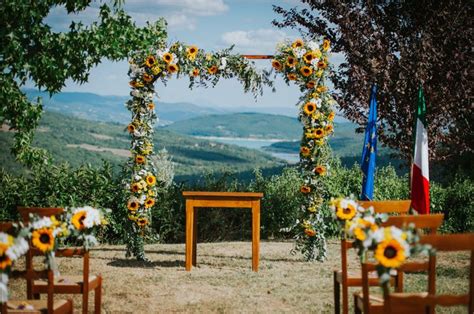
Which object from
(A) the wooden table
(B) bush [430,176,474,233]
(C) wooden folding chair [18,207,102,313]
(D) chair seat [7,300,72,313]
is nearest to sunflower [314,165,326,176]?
(A) the wooden table

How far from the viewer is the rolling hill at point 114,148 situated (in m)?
61.0

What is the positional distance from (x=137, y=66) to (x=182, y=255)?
3055mm

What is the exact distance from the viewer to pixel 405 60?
1052 cm

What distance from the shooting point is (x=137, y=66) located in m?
9.50

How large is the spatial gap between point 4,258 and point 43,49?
623 centimetres

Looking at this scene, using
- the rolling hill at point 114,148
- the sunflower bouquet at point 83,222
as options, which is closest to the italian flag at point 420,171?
the sunflower bouquet at point 83,222

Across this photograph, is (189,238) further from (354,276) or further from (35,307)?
(35,307)

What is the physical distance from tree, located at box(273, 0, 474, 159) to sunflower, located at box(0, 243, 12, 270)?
746 centimetres

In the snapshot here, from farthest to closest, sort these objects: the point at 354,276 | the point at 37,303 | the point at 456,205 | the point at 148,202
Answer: the point at 456,205 → the point at 148,202 → the point at 354,276 → the point at 37,303

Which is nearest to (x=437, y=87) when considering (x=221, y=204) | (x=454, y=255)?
(x=454, y=255)

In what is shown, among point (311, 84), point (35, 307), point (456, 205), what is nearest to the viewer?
point (35, 307)

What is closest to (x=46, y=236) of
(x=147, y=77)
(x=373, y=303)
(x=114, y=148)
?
(x=373, y=303)

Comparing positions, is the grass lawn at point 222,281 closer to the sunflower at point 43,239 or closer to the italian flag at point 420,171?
the italian flag at point 420,171

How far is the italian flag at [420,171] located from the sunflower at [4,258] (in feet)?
15.1
